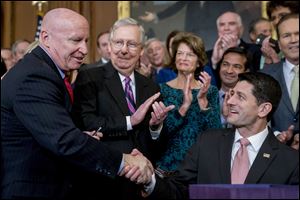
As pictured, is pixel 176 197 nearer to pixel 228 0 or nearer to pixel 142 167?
pixel 142 167

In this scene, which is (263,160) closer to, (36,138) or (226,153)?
(226,153)

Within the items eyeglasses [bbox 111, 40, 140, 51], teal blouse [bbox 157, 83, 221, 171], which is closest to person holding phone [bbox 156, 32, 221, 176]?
teal blouse [bbox 157, 83, 221, 171]

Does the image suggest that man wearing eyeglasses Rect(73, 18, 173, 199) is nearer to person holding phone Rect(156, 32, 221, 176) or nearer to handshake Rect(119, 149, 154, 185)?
person holding phone Rect(156, 32, 221, 176)

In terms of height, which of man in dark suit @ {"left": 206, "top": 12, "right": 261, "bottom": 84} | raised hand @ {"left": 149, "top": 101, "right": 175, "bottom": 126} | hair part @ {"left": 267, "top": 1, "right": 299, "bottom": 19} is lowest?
raised hand @ {"left": 149, "top": 101, "right": 175, "bottom": 126}

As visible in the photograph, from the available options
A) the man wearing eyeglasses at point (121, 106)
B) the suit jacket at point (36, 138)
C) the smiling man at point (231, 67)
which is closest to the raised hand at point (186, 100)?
the man wearing eyeglasses at point (121, 106)

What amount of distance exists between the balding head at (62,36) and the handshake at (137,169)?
58cm

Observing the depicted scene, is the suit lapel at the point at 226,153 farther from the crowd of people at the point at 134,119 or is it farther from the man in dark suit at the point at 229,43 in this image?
the man in dark suit at the point at 229,43

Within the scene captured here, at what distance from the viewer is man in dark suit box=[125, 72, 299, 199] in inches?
124

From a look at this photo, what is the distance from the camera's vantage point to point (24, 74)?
8.52ft

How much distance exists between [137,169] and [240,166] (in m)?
0.64

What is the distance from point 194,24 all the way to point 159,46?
2.34m

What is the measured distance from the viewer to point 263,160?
3.20m

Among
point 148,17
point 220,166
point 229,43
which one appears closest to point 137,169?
point 220,166

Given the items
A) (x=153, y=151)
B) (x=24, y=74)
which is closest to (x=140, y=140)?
(x=153, y=151)
